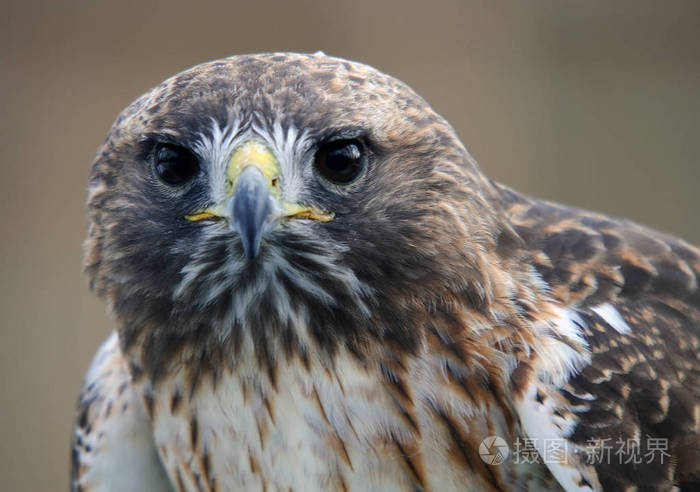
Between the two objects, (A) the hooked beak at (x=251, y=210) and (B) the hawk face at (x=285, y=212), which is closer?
(A) the hooked beak at (x=251, y=210)

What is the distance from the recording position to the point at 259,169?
171cm

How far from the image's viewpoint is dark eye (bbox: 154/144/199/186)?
1844 millimetres

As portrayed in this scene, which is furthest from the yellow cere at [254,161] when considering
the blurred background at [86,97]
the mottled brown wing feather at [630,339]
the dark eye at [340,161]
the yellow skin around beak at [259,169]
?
the blurred background at [86,97]

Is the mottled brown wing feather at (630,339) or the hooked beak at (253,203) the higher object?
the hooked beak at (253,203)

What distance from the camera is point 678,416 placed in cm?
190

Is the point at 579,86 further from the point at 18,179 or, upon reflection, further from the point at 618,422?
the point at 618,422

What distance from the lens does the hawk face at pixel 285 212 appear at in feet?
5.82

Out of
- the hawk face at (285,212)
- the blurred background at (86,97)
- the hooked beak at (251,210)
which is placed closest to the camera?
the hooked beak at (251,210)

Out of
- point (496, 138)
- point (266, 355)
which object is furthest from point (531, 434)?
point (496, 138)

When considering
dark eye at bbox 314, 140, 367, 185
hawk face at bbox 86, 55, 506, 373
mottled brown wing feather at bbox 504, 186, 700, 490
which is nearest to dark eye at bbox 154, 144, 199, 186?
hawk face at bbox 86, 55, 506, 373

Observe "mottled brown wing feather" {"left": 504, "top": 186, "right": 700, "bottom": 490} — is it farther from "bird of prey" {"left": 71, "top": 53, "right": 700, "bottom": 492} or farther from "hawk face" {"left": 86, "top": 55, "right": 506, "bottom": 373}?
"hawk face" {"left": 86, "top": 55, "right": 506, "bottom": 373}

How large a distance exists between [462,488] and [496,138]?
3873 mm

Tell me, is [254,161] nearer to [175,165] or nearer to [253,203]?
[253,203]

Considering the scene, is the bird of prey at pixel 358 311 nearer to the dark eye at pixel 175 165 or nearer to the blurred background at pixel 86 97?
the dark eye at pixel 175 165
